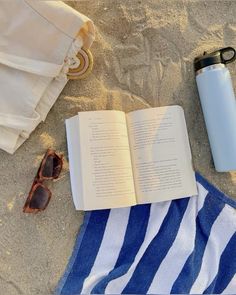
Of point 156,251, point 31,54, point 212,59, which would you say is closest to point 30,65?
point 31,54

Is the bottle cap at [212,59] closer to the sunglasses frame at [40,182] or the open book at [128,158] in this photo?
the open book at [128,158]

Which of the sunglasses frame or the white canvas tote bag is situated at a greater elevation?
the white canvas tote bag

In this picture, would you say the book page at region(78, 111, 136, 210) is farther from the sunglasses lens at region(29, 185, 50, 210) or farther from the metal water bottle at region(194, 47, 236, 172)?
the metal water bottle at region(194, 47, 236, 172)

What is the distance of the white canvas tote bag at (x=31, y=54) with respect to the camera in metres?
1.04

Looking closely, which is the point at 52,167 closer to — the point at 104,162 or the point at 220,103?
the point at 104,162

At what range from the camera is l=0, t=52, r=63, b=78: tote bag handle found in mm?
1067

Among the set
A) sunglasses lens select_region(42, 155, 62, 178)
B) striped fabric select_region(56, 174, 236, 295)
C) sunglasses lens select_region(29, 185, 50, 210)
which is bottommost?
striped fabric select_region(56, 174, 236, 295)

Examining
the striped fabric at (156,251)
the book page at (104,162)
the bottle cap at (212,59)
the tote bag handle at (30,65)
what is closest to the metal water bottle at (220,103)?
the bottle cap at (212,59)

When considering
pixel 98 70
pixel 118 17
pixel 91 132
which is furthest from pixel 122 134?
pixel 118 17

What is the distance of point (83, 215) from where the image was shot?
1167mm

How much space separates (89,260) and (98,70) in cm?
52

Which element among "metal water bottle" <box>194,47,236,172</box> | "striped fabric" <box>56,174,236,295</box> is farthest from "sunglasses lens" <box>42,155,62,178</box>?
"metal water bottle" <box>194,47,236,172</box>

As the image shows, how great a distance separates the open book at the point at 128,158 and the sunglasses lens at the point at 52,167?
3 centimetres

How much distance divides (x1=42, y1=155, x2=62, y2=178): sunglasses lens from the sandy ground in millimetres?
26
